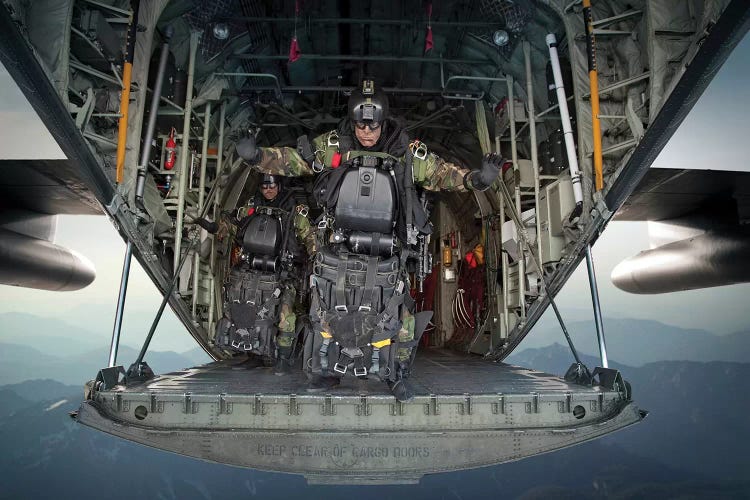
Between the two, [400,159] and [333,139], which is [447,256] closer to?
[400,159]

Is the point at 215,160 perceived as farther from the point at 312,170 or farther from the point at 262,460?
the point at 262,460

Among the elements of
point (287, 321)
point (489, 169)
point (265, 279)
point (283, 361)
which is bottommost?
point (283, 361)

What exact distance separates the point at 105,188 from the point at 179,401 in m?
2.05

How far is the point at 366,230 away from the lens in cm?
419

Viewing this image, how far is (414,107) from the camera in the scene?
833 cm

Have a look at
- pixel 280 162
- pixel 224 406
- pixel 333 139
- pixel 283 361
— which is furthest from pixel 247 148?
pixel 283 361

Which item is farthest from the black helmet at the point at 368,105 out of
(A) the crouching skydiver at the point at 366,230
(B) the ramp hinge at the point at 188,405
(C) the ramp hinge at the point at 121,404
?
(C) the ramp hinge at the point at 121,404

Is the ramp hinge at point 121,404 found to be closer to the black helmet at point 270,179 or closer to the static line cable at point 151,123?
the static line cable at point 151,123

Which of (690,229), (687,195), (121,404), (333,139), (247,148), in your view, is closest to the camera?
(121,404)

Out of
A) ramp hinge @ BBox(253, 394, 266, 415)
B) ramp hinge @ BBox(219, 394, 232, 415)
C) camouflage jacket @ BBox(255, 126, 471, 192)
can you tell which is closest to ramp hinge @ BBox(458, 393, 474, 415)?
ramp hinge @ BBox(253, 394, 266, 415)

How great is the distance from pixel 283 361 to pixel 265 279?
1.13 metres

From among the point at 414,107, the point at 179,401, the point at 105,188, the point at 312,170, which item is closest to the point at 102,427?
the point at 179,401

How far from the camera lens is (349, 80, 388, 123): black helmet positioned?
13.7 ft

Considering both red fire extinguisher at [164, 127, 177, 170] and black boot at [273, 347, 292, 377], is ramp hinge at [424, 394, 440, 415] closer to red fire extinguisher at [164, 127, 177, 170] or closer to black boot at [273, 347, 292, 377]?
black boot at [273, 347, 292, 377]
